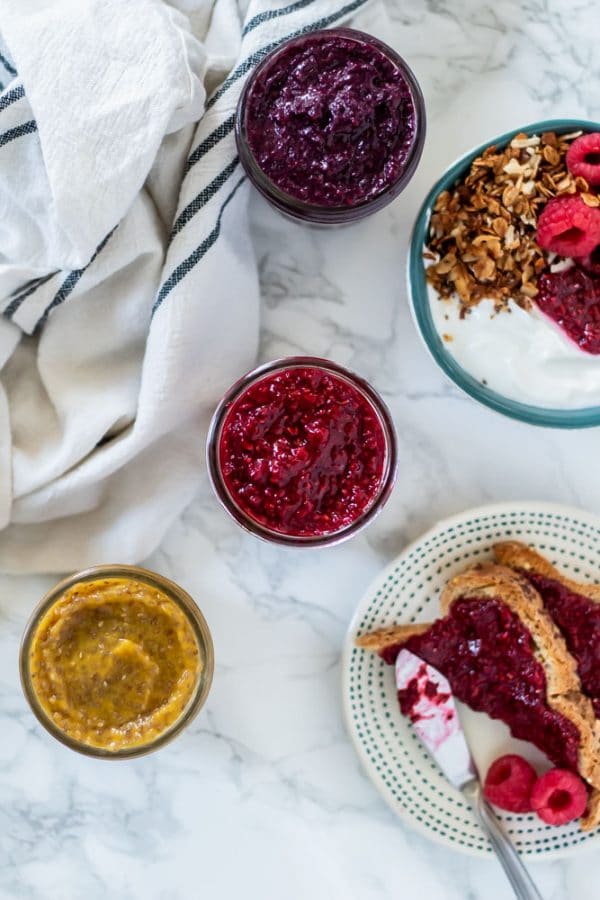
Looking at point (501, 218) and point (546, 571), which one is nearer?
point (501, 218)

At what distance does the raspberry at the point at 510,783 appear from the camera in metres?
1.71

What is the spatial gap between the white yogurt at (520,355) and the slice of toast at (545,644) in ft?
0.95

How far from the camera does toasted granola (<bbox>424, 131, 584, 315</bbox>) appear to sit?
1589mm

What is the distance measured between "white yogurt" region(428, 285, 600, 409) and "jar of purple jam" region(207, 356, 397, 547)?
167 millimetres

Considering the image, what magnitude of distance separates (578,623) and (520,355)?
1.46 ft

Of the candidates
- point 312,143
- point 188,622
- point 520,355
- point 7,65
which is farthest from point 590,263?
point 7,65

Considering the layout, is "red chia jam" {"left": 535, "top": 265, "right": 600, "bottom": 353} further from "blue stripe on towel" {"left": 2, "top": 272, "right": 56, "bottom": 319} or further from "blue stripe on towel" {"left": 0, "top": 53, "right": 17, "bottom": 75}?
"blue stripe on towel" {"left": 0, "top": 53, "right": 17, "bottom": 75}

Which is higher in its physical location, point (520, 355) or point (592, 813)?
point (520, 355)

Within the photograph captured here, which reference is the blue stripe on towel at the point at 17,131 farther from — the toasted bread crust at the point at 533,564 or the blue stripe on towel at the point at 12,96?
the toasted bread crust at the point at 533,564

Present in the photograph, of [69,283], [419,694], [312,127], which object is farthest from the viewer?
[419,694]

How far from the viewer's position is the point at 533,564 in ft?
5.58

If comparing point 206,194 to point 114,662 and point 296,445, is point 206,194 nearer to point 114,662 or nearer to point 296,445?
point 296,445

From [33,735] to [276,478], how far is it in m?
0.64

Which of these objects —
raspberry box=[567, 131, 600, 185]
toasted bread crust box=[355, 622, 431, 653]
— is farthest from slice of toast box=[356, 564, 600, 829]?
raspberry box=[567, 131, 600, 185]
